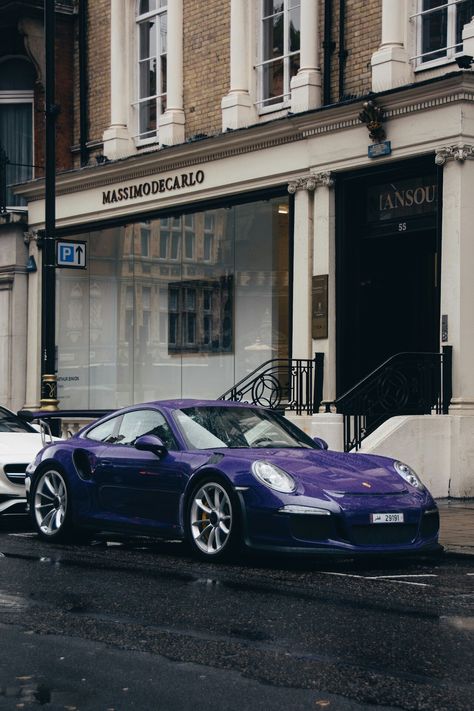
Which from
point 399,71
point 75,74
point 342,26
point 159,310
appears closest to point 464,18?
point 399,71

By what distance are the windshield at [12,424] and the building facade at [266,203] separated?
4029mm

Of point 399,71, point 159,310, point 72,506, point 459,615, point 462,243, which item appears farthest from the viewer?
point 159,310

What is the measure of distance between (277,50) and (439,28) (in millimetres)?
3939

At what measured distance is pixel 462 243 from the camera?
1758 centimetres

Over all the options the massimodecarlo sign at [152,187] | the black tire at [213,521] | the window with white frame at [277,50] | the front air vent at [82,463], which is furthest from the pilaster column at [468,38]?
the black tire at [213,521]

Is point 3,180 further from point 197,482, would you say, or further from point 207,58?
point 197,482

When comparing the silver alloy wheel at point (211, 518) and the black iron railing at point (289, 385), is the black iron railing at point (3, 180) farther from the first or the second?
the silver alloy wheel at point (211, 518)

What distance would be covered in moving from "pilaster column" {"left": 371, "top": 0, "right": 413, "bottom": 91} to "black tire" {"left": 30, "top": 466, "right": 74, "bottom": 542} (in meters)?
8.74

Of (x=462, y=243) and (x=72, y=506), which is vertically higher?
(x=462, y=243)

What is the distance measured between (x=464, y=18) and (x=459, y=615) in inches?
473

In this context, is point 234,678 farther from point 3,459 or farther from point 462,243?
point 462,243

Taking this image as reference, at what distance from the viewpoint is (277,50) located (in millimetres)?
21984

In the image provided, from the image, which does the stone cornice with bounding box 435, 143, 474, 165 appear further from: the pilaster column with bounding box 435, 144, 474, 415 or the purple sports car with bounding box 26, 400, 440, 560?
the purple sports car with bounding box 26, 400, 440, 560

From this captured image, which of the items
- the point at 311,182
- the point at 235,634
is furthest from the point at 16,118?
the point at 235,634
